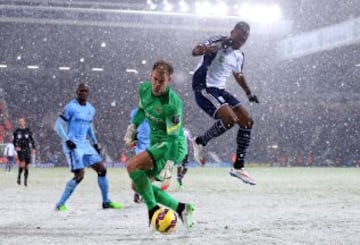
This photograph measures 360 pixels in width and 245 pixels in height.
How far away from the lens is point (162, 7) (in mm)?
32281

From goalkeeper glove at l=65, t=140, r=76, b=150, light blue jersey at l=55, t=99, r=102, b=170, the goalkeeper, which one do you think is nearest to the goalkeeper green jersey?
the goalkeeper

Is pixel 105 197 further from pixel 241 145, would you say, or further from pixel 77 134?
pixel 241 145

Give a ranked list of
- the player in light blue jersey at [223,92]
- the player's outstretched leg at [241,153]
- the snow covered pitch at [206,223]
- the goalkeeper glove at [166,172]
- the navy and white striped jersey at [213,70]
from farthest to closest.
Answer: the navy and white striped jersey at [213,70] < the player's outstretched leg at [241,153] < the player in light blue jersey at [223,92] < the goalkeeper glove at [166,172] < the snow covered pitch at [206,223]

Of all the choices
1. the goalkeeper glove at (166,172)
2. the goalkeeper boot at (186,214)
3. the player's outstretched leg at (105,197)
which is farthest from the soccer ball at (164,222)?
the player's outstretched leg at (105,197)

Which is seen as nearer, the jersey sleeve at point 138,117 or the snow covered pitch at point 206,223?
the snow covered pitch at point 206,223

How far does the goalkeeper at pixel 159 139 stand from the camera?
5809 millimetres

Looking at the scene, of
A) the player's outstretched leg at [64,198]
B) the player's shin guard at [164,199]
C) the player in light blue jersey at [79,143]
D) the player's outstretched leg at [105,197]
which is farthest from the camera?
the player's outstretched leg at [105,197]

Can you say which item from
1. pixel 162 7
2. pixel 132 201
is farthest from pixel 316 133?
pixel 132 201

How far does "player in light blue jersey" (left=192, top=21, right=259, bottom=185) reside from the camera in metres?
7.88

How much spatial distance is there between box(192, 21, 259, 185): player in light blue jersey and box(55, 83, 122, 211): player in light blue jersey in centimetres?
197

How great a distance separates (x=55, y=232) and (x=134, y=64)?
111 ft

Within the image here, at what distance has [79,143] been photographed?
9508 millimetres

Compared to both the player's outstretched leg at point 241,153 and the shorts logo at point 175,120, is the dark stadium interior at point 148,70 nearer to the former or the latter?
the player's outstretched leg at point 241,153

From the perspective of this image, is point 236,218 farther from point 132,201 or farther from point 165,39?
point 165,39
